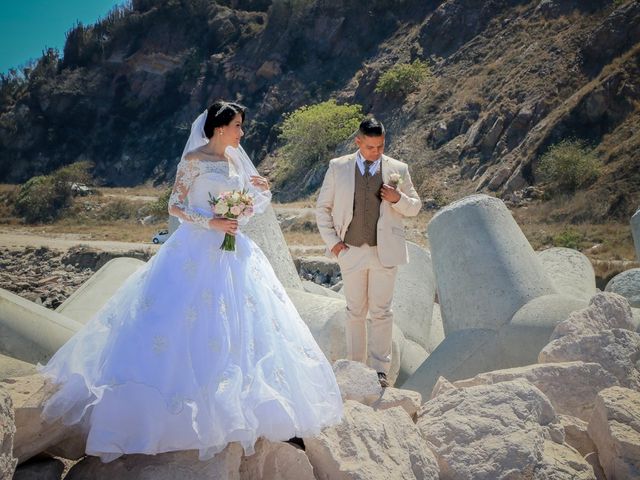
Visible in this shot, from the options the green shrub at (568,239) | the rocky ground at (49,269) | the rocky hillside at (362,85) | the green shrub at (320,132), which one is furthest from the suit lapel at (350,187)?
the green shrub at (320,132)

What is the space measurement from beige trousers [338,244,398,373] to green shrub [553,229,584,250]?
13659mm

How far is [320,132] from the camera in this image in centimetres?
4138

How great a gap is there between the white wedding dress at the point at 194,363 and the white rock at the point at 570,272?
438 centimetres

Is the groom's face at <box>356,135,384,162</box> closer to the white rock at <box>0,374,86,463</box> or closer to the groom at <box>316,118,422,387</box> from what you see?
the groom at <box>316,118,422,387</box>

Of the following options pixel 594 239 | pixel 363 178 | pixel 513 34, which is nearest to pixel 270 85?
pixel 513 34

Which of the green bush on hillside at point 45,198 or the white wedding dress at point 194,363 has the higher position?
the white wedding dress at point 194,363

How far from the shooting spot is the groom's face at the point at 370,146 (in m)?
4.62

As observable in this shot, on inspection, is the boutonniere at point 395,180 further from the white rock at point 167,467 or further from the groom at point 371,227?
the white rock at point 167,467

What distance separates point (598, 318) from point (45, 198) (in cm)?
3998

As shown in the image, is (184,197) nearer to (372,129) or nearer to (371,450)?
(372,129)

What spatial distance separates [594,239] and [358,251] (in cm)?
1482

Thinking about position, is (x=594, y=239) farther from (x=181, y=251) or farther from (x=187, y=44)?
(x=187, y=44)

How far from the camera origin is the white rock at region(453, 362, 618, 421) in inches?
158

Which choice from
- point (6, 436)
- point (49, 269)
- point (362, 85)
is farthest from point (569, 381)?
point (362, 85)
